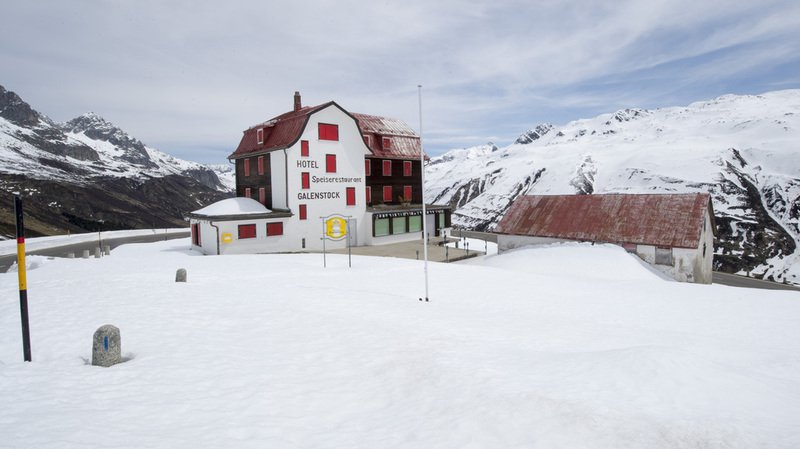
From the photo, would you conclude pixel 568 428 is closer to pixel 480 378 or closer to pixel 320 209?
pixel 480 378

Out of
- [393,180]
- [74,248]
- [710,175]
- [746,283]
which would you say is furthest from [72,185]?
[710,175]

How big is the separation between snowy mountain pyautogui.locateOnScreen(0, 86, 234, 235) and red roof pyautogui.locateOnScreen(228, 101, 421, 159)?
3647 cm

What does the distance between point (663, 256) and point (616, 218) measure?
14.1 feet

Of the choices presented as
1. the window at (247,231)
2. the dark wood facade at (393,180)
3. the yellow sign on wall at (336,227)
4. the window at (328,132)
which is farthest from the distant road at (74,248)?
the dark wood facade at (393,180)

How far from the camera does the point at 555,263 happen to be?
27.9 metres

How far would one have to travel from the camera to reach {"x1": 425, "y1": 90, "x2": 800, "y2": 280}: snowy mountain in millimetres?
76250

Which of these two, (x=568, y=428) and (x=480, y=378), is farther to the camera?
(x=480, y=378)

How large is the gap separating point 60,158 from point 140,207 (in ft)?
191

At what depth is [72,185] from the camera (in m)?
92.5

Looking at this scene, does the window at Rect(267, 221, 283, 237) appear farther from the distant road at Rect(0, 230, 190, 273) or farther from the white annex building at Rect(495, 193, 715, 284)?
the white annex building at Rect(495, 193, 715, 284)

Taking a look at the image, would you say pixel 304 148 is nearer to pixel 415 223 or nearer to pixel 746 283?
pixel 415 223

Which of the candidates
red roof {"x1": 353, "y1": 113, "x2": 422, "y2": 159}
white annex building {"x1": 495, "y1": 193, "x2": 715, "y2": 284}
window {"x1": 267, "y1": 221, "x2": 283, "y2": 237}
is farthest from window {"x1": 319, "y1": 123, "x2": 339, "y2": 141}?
white annex building {"x1": 495, "y1": 193, "x2": 715, "y2": 284}

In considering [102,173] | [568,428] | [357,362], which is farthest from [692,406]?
[102,173]

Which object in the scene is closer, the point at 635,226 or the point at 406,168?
the point at 635,226
